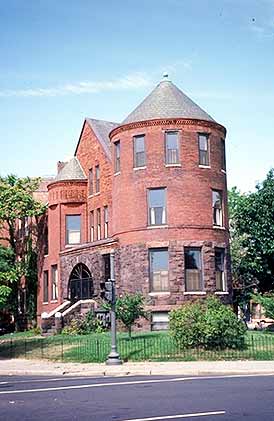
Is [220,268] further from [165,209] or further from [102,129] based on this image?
[102,129]

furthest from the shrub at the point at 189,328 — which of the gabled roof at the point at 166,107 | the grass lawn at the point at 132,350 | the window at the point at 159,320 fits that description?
the gabled roof at the point at 166,107

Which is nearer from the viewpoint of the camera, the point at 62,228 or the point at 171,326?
the point at 171,326

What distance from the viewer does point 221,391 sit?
1497cm

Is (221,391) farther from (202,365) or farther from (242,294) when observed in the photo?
(242,294)

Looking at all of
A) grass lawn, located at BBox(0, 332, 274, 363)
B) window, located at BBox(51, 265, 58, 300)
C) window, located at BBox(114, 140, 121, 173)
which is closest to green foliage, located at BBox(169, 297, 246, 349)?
grass lawn, located at BBox(0, 332, 274, 363)

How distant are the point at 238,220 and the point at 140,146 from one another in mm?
9389

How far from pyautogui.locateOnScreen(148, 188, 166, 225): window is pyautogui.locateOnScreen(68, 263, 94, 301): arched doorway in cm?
640

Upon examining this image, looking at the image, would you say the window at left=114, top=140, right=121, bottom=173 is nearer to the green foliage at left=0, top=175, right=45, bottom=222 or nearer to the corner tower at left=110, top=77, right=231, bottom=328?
the corner tower at left=110, top=77, right=231, bottom=328

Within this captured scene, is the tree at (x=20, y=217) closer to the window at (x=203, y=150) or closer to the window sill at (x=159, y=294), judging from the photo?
the window sill at (x=159, y=294)

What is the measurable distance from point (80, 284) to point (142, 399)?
2720 cm

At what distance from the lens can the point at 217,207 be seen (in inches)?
1458

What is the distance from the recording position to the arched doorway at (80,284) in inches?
1570

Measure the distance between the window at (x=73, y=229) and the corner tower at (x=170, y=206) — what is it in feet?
22.4

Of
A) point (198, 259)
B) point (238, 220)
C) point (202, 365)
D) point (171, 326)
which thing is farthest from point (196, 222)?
point (202, 365)
